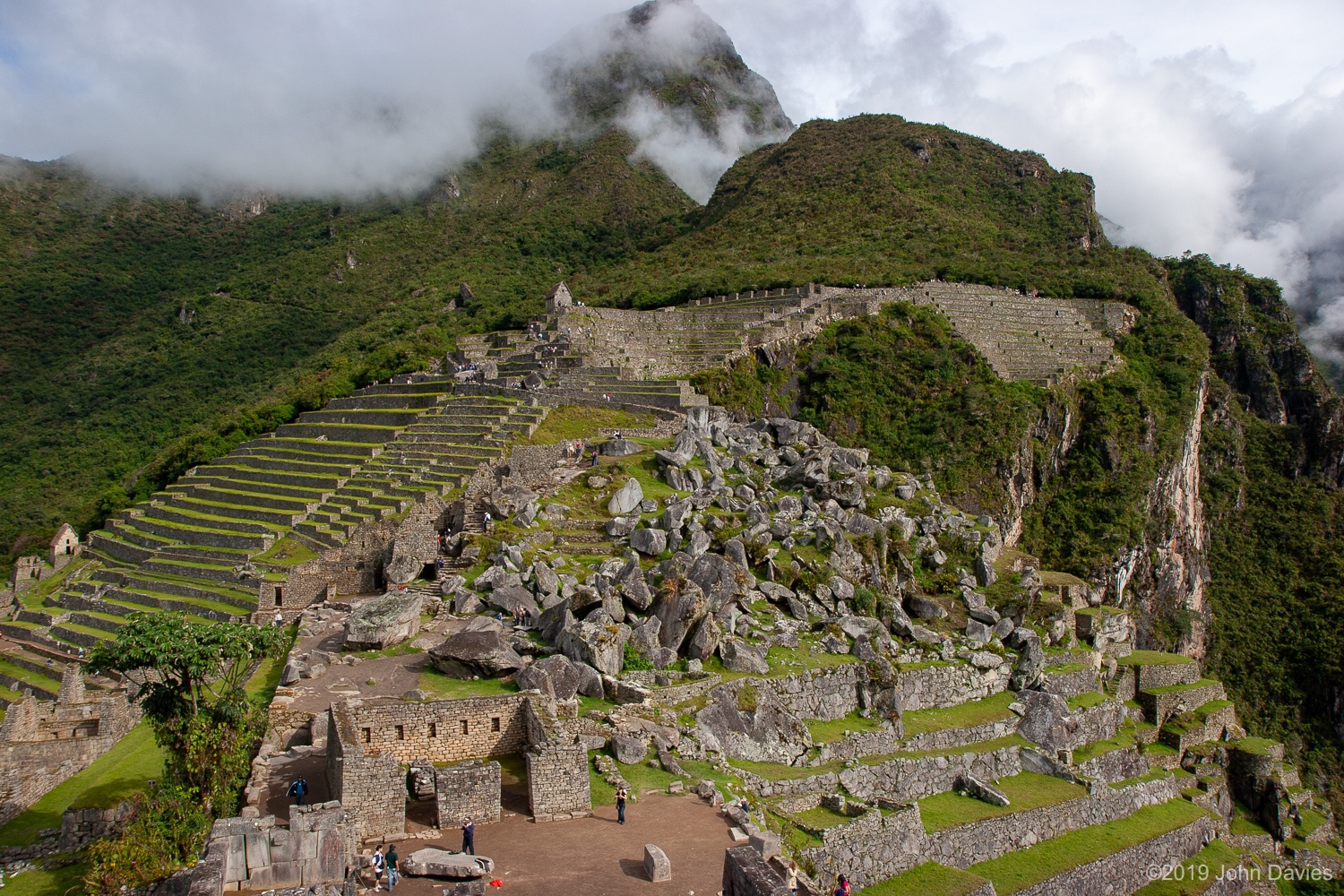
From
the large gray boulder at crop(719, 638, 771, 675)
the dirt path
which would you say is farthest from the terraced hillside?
the dirt path

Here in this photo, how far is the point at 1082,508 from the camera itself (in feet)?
143

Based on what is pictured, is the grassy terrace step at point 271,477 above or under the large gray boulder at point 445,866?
above

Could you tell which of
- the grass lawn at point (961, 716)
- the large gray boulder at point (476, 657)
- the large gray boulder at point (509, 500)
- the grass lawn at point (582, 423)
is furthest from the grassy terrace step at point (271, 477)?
the grass lawn at point (961, 716)

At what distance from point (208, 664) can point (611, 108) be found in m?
130

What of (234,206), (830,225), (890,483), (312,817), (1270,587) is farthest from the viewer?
(234,206)

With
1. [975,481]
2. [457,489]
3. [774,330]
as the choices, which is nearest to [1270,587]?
[975,481]

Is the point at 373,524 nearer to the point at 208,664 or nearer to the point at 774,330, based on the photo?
the point at 208,664

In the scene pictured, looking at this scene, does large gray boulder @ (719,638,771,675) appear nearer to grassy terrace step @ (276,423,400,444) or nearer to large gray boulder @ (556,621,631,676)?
large gray boulder @ (556,621,631,676)

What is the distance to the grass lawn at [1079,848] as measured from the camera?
15.3 meters

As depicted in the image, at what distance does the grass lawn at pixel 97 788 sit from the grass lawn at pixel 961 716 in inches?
572

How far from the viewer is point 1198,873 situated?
1936 cm

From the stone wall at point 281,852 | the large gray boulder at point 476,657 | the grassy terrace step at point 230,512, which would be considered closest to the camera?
the stone wall at point 281,852

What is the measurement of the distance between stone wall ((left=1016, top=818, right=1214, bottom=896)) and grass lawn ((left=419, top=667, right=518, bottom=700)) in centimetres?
984

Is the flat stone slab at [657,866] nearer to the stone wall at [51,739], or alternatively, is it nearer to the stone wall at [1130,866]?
the stone wall at [1130,866]
